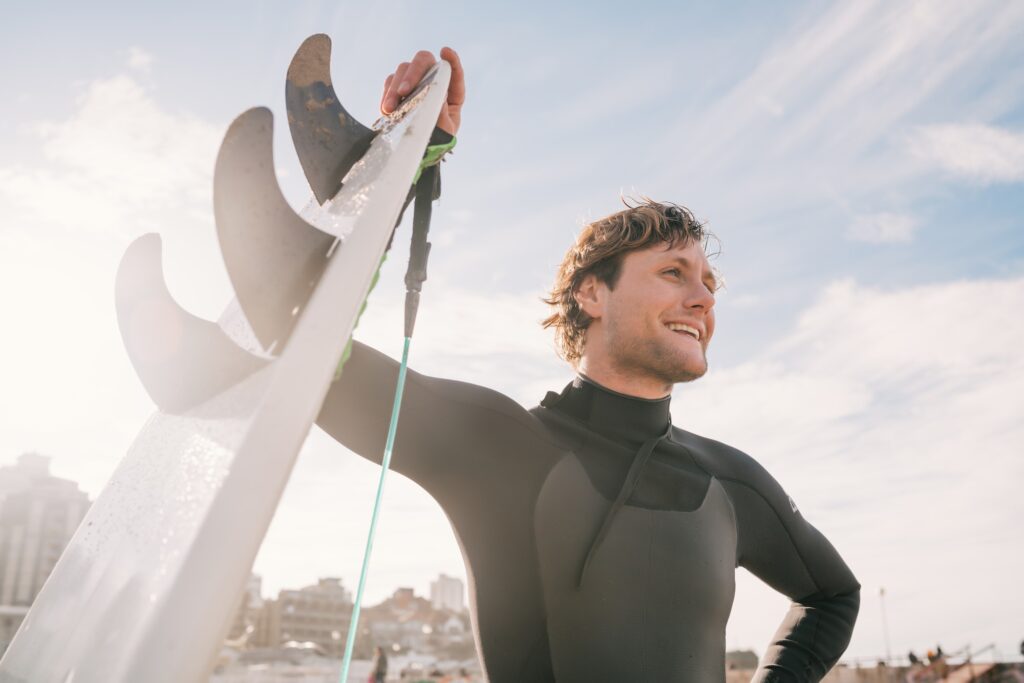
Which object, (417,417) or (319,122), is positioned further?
(417,417)

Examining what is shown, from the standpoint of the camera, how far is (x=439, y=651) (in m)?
78.5

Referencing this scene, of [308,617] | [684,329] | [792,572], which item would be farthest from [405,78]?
[308,617]

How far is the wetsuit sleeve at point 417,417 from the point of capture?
1637 mm

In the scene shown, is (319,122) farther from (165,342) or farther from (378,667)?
(378,667)

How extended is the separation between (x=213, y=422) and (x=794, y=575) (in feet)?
6.99

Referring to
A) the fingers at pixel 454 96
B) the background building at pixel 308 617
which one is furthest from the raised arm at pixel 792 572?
the background building at pixel 308 617

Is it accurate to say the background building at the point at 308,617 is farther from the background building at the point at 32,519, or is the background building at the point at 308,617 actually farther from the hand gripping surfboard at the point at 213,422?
the hand gripping surfboard at the point at 213,422

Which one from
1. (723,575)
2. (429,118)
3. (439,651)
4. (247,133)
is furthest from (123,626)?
(439,651)

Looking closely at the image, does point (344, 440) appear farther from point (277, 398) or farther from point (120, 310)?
point (277, 398)

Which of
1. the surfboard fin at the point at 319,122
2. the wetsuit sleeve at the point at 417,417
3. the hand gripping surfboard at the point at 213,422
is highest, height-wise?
the surfboard fin at the point at 319,122

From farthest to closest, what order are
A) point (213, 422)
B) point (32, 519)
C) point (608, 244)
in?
point (32, 519) < point (608, 244) < point (213, 422)

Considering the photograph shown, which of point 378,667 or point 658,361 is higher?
point 658,361

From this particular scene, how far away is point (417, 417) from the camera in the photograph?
A: 179cm

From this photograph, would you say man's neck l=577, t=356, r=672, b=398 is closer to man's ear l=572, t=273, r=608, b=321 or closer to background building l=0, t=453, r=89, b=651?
man's ear l=572, t=273, r=608, b=321
